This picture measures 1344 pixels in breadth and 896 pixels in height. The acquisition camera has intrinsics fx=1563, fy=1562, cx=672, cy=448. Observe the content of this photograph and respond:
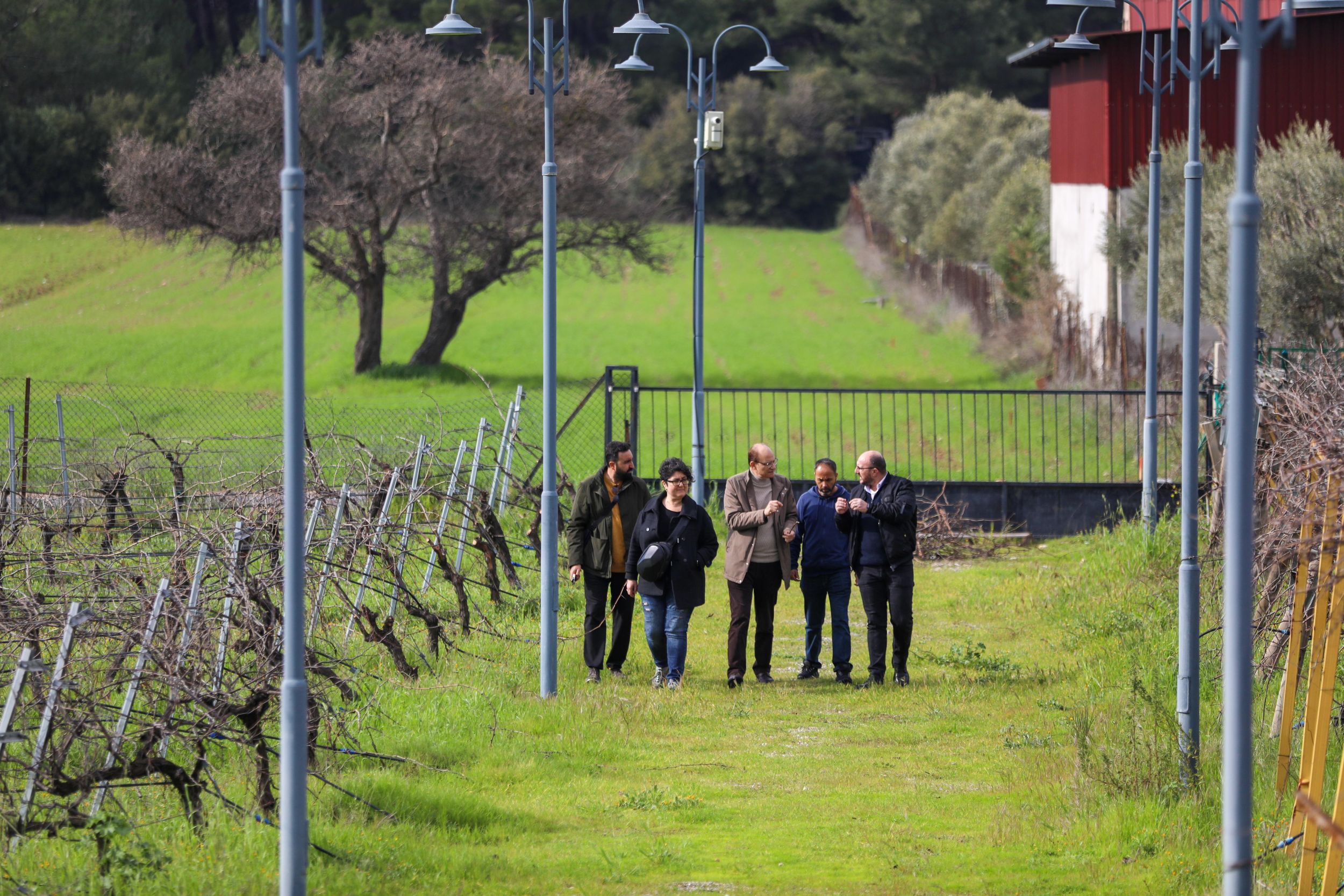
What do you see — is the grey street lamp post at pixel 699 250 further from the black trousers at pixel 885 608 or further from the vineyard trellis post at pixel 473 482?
the black trousers at pixel 885 608

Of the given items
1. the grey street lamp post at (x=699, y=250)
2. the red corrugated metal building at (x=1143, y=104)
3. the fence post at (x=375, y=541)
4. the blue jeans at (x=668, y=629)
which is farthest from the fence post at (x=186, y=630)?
the red corrugated metal building at (x=1143, y=104)

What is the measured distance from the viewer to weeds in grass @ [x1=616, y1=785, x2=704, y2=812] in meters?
8.98

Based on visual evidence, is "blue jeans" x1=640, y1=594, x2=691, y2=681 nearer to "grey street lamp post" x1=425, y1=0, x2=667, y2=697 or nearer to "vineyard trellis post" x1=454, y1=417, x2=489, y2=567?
"grey street lamp post" x1=425, y1=0, x2=667, y2=697

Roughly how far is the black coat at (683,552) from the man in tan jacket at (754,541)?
251 mm

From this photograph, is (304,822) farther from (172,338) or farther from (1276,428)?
(172,338)

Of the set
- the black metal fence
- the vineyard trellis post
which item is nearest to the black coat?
the vineyard trellis post

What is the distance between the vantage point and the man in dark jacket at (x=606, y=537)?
11977mm

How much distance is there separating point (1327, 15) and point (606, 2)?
5111cm

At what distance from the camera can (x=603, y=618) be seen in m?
12.2

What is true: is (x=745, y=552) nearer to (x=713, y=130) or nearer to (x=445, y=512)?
(x=445, y=512)

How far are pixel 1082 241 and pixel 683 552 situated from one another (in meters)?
22.6

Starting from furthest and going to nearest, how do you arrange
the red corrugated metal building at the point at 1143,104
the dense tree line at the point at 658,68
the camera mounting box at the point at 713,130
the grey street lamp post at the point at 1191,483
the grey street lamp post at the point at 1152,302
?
the dense tree line at the point at 658,68
the red corrugated metal building at the point at 1143,104
the camera mounting box at the point at 713,130
the grey street lamp post at the point at 1152,302
the grey street lamp post at the point at 1191,483

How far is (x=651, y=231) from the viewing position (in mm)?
36750

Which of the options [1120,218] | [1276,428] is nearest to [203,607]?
[1276,428]
